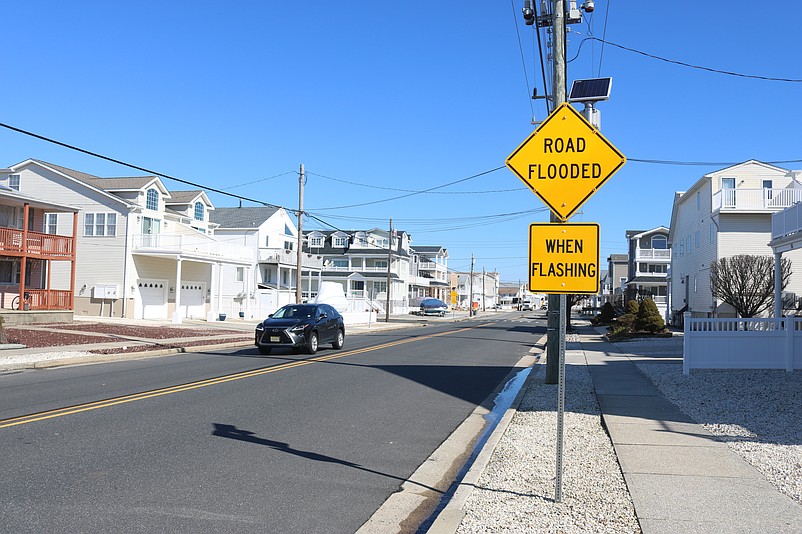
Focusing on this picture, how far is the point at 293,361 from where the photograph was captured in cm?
1883

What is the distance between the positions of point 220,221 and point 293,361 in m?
44.0

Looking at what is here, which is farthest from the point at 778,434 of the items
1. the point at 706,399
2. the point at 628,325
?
the point at 628,325

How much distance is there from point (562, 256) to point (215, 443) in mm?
4806

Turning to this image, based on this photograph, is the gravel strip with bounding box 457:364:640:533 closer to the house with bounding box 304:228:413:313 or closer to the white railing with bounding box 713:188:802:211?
the white railing with bounding box 713:188:802:211

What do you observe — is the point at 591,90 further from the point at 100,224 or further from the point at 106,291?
the point at 100,224

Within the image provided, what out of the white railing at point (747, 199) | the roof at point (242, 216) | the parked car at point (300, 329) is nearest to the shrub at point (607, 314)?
the white railing at point (747, 199)

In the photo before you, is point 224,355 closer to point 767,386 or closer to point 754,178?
point 767,386

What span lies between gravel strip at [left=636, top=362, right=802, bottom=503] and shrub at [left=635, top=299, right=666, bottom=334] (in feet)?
51.4

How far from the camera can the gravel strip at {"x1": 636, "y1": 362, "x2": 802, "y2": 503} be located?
7.34 m

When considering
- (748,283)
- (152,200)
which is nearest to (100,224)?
(152,200)

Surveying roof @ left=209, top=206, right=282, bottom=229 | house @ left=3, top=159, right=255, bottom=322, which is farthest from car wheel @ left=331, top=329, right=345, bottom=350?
roof @ left=209, top=206, right=282, bottom=229

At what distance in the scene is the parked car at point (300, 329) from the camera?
20.9 meters

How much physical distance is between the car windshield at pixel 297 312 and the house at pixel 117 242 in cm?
1644

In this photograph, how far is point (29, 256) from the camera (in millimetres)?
32250
